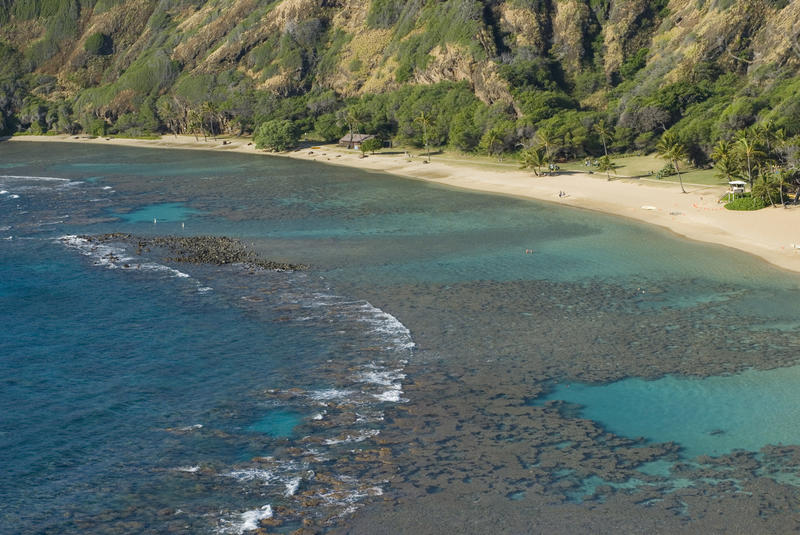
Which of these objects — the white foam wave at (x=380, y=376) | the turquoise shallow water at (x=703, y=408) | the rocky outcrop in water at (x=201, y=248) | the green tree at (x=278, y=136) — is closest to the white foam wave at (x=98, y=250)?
the rocky outcrop in water at (x=201, y=248)

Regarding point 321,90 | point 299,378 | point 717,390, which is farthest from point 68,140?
point 717,390

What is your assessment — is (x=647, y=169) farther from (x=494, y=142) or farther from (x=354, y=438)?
(x=354, y=438)

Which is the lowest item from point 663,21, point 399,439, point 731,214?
point 399,439

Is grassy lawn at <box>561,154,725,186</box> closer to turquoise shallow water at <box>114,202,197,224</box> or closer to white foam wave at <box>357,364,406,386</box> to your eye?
turquoise shallow water at <box>114,202,197,224</box>

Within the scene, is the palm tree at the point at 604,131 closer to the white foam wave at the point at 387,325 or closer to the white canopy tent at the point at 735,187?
the white canopy tent at the point at 735,187

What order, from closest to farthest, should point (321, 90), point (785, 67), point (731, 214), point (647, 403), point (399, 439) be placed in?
point (399, 439), point (647, 403), point (731, 214), point (785, 67), point (321, 90)

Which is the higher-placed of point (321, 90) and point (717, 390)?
point (321, 90)

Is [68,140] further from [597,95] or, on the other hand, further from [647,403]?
[647,403]
